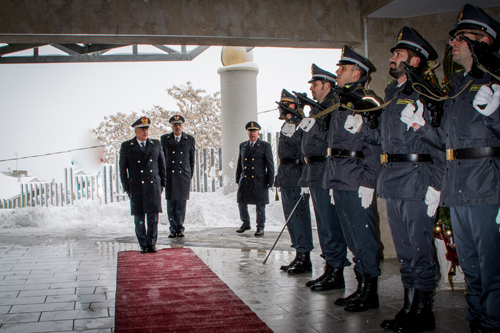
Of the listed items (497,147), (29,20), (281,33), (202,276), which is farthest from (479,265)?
(29,20)

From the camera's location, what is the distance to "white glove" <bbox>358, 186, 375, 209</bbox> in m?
3.52

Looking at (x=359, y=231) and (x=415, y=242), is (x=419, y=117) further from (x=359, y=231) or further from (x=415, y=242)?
(x=359, y=231)

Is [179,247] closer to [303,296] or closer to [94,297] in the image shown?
[94,297]

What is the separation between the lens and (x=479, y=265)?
2.70 metres

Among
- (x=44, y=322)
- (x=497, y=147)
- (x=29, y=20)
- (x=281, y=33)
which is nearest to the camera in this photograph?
(x=497, y=147)

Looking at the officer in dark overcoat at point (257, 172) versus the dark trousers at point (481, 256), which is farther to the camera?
the officer in dark overcoat at point (257, 172)

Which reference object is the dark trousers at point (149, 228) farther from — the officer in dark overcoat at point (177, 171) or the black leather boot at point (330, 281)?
the black leather boot at point (330, 281)

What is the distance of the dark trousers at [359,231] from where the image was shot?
3.58 m

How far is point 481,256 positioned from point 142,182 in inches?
176

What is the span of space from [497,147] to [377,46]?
3267 mm

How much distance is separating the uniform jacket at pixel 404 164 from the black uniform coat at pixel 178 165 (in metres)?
4.95

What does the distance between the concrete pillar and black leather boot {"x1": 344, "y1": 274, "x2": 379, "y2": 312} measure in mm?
8208

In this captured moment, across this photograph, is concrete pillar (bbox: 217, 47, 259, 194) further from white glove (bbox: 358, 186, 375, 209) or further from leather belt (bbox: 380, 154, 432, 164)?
leather belt (bbox: 380, 154, 432, 164)

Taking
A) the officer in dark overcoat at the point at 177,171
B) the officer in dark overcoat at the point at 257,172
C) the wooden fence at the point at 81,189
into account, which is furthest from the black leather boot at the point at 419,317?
the wooden fence at the point at 81,189
